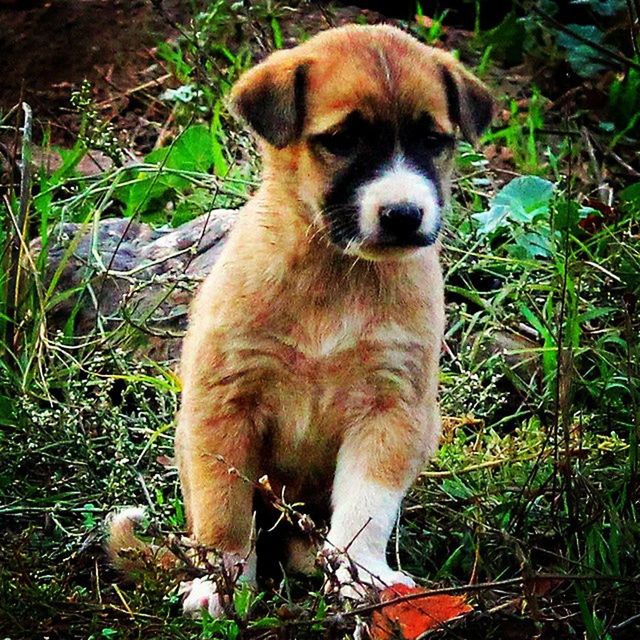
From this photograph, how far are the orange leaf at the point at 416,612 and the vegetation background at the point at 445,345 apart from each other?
39mm

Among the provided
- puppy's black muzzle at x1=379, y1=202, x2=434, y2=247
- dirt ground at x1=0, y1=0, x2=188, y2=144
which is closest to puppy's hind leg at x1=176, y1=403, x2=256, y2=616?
puppy's black muzzle at x1=379, y1=202, x2=434, y2=247

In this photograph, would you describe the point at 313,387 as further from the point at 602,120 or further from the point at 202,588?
the point at 602,120

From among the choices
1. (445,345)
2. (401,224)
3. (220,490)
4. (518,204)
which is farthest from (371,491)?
(518,204)

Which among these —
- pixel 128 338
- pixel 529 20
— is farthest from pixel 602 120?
pixel 128 338

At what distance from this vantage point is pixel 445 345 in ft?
16.5

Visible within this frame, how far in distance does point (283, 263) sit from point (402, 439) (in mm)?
600

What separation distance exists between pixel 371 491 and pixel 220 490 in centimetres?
42

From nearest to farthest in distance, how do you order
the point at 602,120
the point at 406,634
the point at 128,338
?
1. the point at 406,634
2. the point at 128,338
3. the point at 602,120

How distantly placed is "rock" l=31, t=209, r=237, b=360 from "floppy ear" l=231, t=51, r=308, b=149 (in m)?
1.53

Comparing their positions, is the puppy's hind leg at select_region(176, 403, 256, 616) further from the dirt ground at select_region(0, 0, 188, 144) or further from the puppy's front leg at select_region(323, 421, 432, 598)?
the dirt ground at select_region(0, 0, 188, 144)

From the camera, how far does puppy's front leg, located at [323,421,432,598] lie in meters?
3.30

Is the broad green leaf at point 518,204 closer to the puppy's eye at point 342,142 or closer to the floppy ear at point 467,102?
the floppy ear at point 467,102

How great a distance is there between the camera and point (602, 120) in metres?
7.11

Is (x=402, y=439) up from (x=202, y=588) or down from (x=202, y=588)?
up
